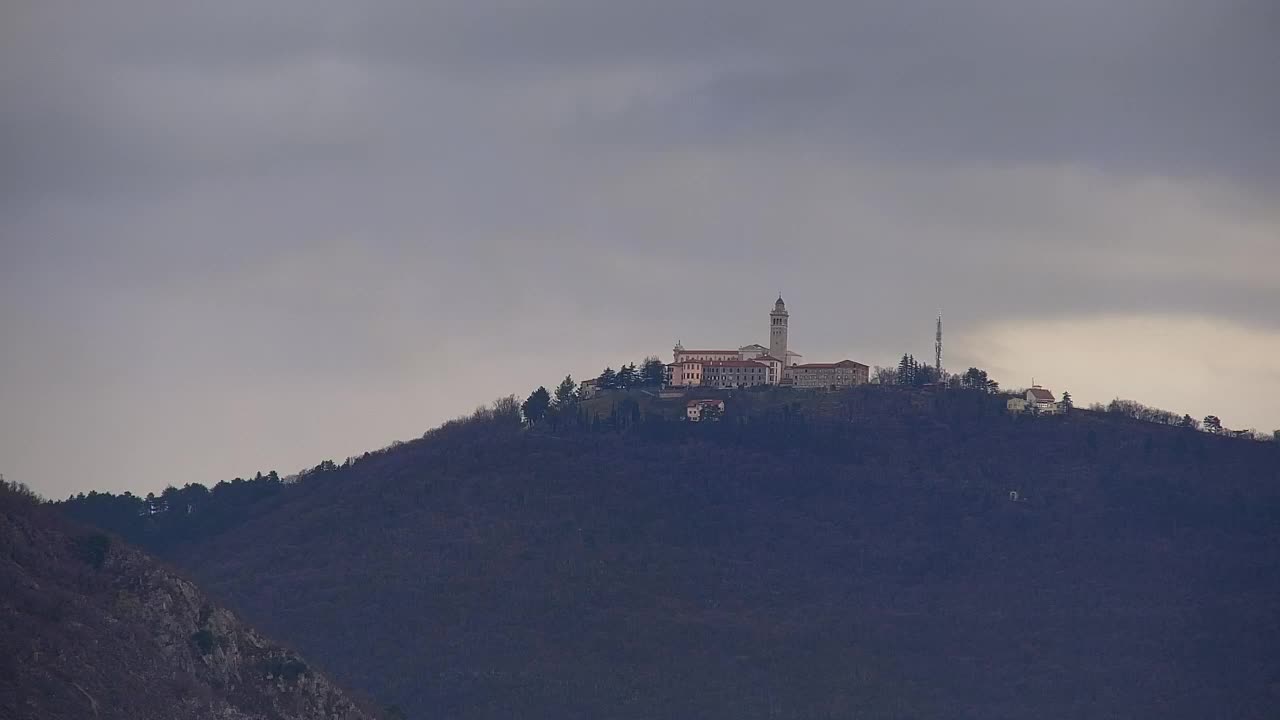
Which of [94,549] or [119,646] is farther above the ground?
[94,549]

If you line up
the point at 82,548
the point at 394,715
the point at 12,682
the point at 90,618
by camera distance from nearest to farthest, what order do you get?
1. the point at 12,682
2. the point at 90,618
3. the point at 82,548
4. the point at 394,715

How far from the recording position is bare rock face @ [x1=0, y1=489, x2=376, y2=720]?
14188cm

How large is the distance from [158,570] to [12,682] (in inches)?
1048

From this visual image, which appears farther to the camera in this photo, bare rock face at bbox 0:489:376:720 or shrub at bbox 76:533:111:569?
shrub at bbox 76:533:111:569

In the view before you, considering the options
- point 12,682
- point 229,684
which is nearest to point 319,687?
point 229,684

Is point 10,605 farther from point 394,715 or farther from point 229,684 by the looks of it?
point 394,715

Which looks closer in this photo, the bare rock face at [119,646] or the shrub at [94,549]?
the bare rock face at [119,646]

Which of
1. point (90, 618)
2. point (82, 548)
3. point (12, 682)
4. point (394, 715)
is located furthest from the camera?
point (394, 715)

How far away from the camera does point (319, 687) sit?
166m

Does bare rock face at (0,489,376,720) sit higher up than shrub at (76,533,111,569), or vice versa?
shrub at (76,533,111,569)

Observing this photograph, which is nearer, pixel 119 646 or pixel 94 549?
pixel 119 646

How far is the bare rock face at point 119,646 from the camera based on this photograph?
141875 millimetres

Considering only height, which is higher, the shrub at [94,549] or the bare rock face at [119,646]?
the shrub at [94,549]

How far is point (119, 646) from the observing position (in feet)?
496
